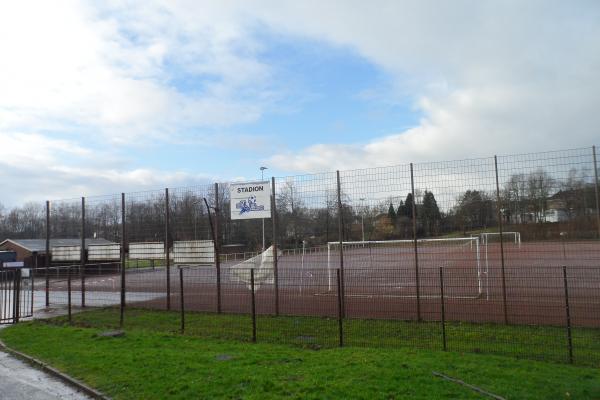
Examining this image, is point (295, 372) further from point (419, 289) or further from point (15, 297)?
point (15, 297)

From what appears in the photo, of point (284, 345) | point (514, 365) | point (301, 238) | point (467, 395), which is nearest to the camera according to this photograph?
point (467, 395)

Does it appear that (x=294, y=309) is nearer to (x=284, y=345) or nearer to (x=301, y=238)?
(x=301, y=238)

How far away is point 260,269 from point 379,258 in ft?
11.4

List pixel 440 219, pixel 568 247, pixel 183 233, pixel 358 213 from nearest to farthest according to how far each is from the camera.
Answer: pixel 568 247 → pixel 440 219 → pixel 358 213 → pixel 183 233

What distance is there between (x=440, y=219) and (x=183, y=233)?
8.42m

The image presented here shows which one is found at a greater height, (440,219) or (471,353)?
(440,219)

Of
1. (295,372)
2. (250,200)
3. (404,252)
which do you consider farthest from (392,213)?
(295,372)

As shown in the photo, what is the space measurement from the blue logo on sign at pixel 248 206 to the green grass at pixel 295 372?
5.61 meters

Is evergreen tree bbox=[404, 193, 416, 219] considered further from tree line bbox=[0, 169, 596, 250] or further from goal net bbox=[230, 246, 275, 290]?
goal net bbox=[230, 246, 275, 290]

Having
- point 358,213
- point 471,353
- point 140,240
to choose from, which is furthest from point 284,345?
point 140,240

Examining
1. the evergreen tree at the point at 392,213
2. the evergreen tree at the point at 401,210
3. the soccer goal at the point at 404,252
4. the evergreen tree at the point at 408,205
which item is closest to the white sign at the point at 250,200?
the soccer goal at the point at 404,252

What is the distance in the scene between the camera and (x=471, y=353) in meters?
8.14

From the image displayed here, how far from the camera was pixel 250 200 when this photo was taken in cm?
1484

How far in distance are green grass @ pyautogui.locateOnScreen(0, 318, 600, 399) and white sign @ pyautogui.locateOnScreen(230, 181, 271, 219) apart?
553 centimetres
